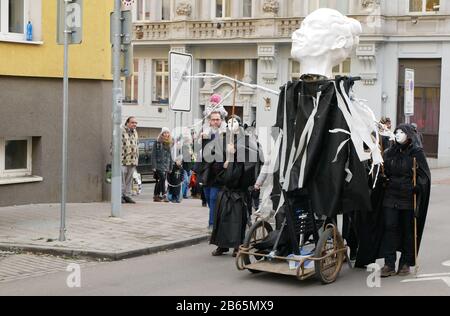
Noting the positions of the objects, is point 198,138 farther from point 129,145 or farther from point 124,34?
point 129,145

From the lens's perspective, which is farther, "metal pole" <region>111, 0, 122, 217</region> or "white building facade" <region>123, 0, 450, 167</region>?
"white building facade" <region>123, 0, 450, 167</region>

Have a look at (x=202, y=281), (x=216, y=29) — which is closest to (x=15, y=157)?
(x=202, y=281)

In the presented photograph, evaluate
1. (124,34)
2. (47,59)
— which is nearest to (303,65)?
(124,34)

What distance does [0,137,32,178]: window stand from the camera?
14.2m

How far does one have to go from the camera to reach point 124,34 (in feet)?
42.6

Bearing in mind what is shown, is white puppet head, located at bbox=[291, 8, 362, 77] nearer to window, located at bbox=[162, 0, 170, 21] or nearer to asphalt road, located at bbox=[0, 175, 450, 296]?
asphalt road, located at bbox=[0, 175, 450, 296]

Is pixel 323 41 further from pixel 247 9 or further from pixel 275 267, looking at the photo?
pixel 247 9

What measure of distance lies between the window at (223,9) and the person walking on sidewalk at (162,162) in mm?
19776

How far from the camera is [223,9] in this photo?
36594mm

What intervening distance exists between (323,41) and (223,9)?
Result: 2822 cm

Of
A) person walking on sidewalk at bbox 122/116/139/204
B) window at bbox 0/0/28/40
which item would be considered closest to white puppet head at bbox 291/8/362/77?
window at bbox 0/0/28/40

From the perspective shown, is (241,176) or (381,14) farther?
(381,14)

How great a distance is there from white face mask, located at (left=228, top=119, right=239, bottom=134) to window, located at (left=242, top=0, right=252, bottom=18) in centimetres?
2631
